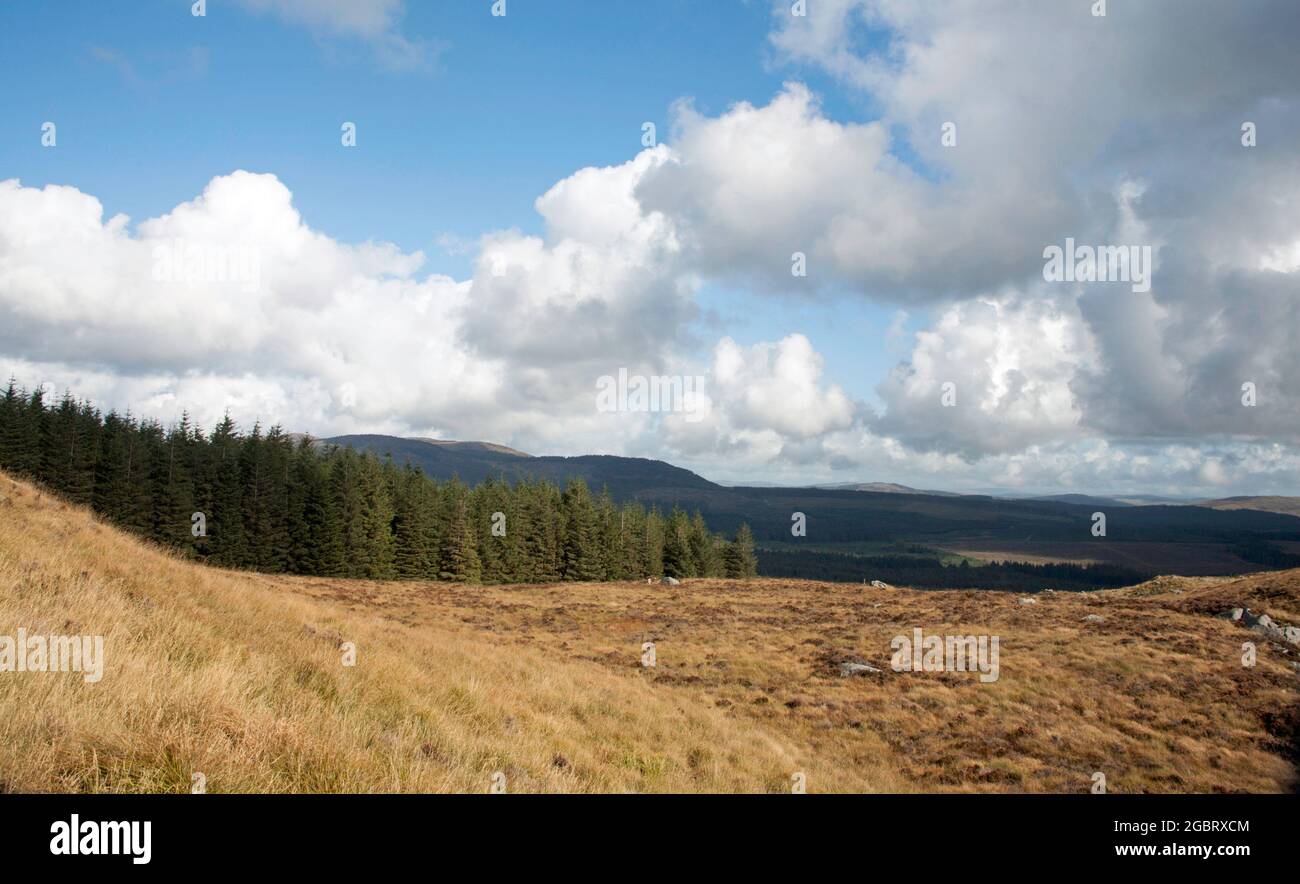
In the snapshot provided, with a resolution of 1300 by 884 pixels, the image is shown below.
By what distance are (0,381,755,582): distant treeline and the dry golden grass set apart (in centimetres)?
4355

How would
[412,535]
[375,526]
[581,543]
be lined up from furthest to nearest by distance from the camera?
1. [581,543]
2. [412,535]
3. [375,526]

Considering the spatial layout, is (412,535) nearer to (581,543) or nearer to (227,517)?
(227,517)

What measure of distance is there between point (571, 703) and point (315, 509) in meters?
65.4

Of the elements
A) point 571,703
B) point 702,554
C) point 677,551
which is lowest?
point 702,554

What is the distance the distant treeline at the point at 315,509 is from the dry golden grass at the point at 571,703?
143 ft

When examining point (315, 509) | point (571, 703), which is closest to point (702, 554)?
point (315, 509)

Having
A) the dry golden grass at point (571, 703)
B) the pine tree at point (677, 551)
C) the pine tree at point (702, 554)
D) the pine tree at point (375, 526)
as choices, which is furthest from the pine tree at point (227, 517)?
the pine tree at point (702, 554)

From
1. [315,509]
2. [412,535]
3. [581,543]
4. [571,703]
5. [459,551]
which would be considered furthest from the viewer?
[581,543]

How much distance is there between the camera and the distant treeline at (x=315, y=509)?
194 ft

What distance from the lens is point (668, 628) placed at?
35.7 meters

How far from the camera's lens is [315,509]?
223 ft

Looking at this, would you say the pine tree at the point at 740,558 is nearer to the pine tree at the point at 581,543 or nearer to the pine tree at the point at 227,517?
the pine tree at the point at 581,543

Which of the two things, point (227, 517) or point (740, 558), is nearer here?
point (227, 517)
